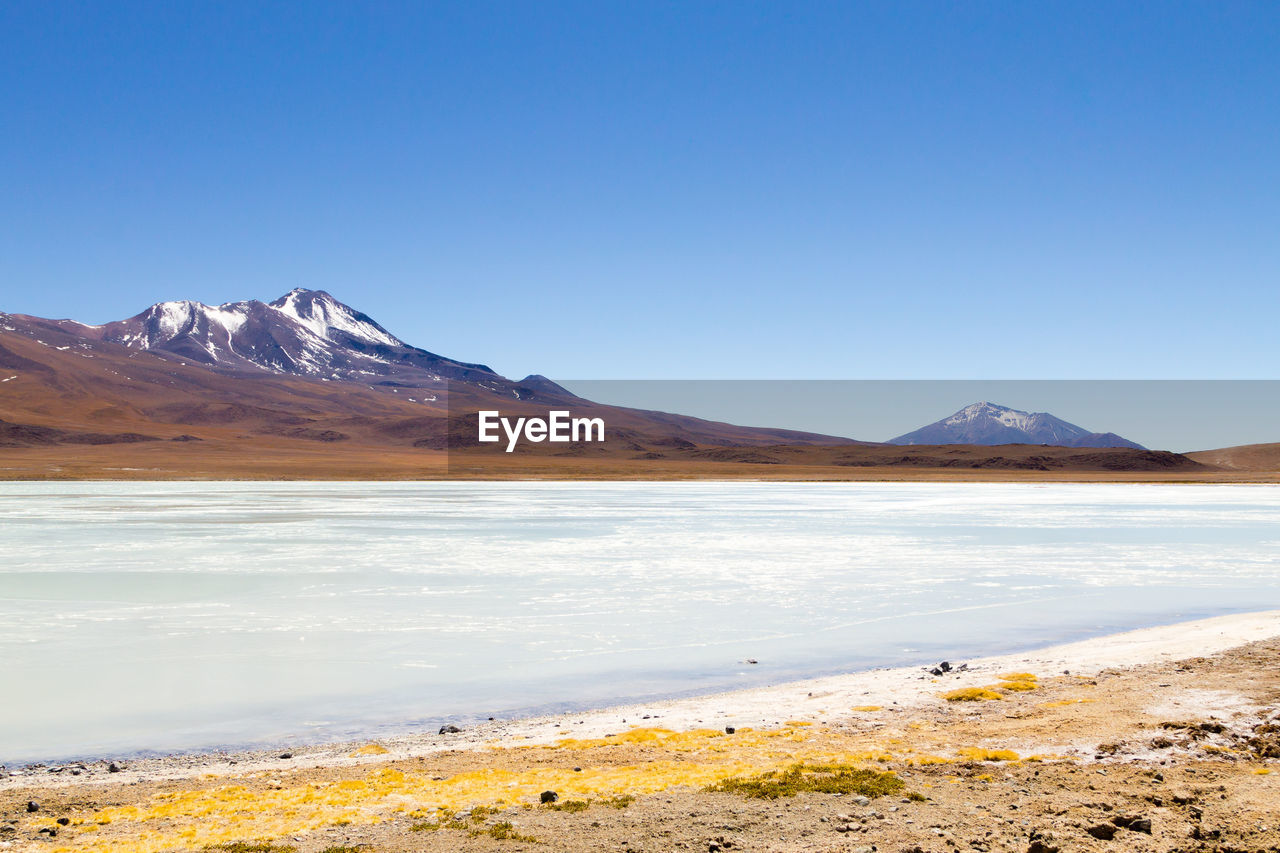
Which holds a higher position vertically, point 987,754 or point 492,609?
point 987,754

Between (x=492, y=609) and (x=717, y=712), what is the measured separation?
5.55 m

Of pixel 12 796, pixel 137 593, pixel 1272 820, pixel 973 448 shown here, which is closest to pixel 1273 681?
pixel 1272 820

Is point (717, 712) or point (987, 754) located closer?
point (987, 754)

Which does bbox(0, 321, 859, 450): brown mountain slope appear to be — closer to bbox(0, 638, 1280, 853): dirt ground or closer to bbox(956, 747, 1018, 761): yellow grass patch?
bbox(0, 638, 1280, 853): dirt ground

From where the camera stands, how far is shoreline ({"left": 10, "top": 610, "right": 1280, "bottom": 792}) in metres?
6.03

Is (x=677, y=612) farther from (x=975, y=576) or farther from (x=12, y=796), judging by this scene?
(x=12, y=796)

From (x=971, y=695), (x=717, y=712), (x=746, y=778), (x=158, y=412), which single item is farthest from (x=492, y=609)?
(x=158, y=412)

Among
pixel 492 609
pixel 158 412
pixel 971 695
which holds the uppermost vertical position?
pixel 158 412

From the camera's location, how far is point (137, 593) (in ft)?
43.9

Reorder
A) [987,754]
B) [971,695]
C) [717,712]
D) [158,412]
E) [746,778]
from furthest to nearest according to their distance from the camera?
[158,412] → [971,695] → [717,712] → [987,754] → [746,778]

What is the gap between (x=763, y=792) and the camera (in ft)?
16.9

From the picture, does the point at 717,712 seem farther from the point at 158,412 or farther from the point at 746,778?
the point at 158,412

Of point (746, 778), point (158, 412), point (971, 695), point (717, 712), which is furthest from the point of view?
point (158, 412)

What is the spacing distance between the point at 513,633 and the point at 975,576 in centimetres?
882
